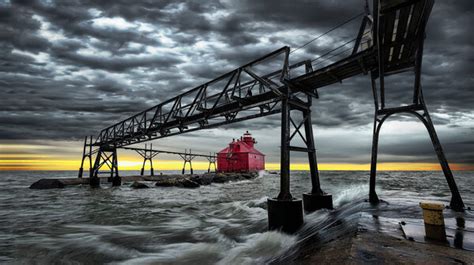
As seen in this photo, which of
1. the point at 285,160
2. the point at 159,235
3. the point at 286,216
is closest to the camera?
the point at 286,216

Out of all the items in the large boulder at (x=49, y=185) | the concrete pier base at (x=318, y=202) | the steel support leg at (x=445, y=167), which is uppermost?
the steel support leg at (x=445, y=167)

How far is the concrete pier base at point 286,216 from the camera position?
20.9 feet

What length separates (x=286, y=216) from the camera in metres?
6.47

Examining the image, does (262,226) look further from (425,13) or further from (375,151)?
(425,13)

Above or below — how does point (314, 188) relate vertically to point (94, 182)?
above

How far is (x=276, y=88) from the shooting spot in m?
8.13

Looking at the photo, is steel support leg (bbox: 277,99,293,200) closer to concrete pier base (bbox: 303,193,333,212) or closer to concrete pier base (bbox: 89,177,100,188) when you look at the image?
concrete pier base (bbox: 303,193,333,212)

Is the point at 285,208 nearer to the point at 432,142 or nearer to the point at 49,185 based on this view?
the point at 432,142

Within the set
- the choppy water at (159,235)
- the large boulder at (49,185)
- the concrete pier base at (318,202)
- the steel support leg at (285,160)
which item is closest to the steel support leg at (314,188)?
the concrete pier base at (318,202)

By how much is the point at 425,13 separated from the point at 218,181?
91.0ft

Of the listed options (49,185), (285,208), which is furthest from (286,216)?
(49,185)

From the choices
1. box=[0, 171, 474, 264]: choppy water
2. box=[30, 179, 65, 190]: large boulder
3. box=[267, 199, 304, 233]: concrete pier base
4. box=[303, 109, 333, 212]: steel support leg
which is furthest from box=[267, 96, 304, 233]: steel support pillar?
box=[30, 179, 65, 190]: large boulder

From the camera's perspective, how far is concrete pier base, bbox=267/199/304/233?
638 centimetres

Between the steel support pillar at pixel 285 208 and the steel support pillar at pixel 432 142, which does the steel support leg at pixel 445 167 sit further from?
the steel support pillar at pixel 285 208
